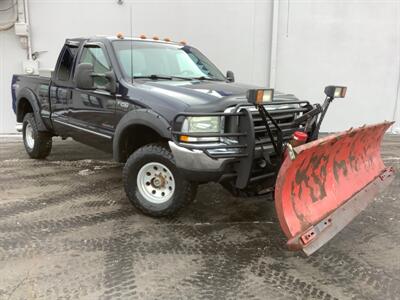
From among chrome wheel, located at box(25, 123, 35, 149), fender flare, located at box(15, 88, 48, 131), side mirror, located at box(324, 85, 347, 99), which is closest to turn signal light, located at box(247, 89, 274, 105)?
side mirror, located at box(324, 85, 347, 99)

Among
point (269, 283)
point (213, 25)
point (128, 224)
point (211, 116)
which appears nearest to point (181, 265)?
point (269, 283)

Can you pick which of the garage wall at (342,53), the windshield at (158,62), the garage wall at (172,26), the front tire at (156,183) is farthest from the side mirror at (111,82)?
the garage wall at (342,53)

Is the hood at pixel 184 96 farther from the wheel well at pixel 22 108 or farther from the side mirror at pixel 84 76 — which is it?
the wheel well at pixel 22 108

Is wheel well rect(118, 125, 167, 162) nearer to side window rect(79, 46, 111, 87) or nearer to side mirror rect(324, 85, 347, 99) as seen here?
side window rect(79, 46, 111, 87)

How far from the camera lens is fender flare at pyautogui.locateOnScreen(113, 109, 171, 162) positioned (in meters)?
4.00

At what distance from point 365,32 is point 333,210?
8127 mm

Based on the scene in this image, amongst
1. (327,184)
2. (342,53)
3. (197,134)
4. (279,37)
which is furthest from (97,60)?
(342,53)

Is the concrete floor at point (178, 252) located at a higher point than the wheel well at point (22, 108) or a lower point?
lower

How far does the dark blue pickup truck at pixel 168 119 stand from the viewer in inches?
146

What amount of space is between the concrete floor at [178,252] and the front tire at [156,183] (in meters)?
0.21

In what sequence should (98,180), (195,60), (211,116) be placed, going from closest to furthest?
(211,116), (195,60), (98,180)

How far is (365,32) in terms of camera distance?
34.0 feet

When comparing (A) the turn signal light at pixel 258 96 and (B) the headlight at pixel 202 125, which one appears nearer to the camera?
(A) the turn signal light at pixel 258 96

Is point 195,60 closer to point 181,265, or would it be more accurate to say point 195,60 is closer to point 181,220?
point 181,220
